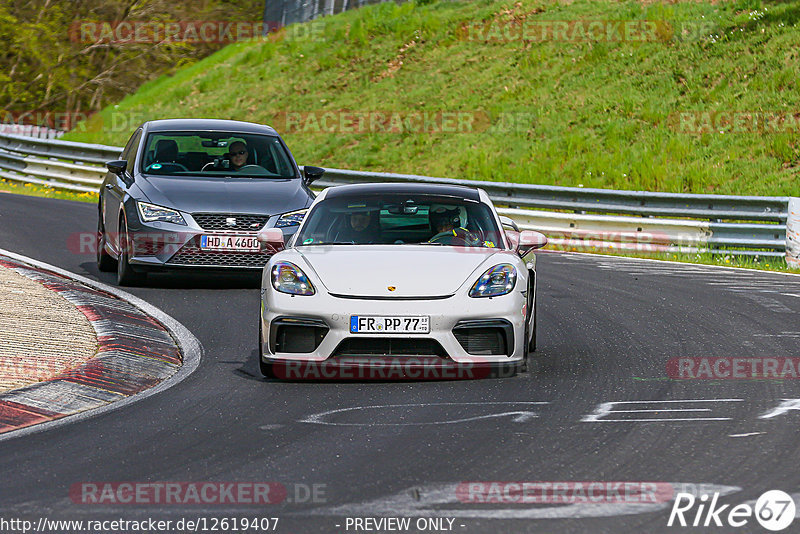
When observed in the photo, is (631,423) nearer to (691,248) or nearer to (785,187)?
(691,248)

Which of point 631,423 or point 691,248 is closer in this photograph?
point 631,423

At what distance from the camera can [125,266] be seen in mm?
12945

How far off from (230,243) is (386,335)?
487cm

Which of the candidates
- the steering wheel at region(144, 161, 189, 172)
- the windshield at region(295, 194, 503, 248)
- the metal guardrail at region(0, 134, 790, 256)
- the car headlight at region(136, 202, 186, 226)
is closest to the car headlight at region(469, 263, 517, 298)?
the windshield at region(295, 194, 503, 248)

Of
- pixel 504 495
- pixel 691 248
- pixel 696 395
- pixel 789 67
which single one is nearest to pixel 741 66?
pixel 789 67

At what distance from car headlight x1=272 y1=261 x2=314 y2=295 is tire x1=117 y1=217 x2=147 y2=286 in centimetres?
464

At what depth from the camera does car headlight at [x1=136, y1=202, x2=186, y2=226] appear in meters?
12.7

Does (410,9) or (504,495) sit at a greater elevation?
(410,9)

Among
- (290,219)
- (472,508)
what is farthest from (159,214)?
(472,508)

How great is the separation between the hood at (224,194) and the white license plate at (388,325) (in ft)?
15.8

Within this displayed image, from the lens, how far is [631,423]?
702cm

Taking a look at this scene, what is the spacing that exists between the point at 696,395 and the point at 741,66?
22199 mm

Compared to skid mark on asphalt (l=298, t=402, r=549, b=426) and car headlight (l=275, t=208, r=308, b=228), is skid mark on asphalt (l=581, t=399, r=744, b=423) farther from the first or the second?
car headlight (l=275, t=208, r=308, b=228)

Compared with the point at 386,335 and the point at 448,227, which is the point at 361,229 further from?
the point at 386,335
